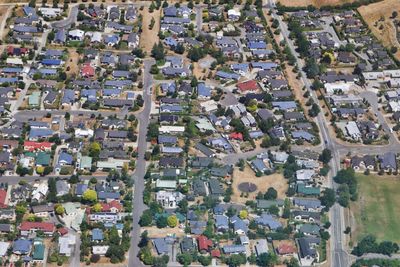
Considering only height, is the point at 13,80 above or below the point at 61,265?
above

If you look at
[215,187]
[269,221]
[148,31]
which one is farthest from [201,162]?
[148,31]

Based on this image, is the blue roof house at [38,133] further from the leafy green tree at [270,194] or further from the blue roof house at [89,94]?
the leafy green tree at [270,194]

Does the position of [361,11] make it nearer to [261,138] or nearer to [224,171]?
[261,138]

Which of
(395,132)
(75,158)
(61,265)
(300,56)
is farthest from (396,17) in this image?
(61,265)

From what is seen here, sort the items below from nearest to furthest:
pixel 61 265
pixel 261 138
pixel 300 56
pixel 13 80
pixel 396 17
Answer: pixel 61 265, pixel 261 138, pixel 13 80, pixel 300 56, pixel 396 17

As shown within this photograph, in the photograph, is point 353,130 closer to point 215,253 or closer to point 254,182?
point 254,182


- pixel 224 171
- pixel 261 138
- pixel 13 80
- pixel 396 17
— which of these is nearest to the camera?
pixel 224 171
